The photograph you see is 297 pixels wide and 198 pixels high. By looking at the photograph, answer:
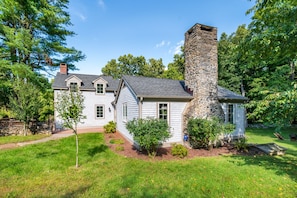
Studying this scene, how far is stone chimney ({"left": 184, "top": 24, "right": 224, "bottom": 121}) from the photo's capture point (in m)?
9.38

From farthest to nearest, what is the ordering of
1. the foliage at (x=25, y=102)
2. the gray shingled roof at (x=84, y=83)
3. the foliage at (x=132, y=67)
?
the foliage at (x=132, y=67) → the gray shingled roof at (x=84, y=83) → the foliage at (x=25, y=102)

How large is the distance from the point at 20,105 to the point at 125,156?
1018cm

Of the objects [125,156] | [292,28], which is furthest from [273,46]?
[125,156]

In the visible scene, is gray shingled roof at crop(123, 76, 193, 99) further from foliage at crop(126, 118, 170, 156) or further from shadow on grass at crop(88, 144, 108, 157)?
shadow on grass at crop(88, 144, 108, 157)

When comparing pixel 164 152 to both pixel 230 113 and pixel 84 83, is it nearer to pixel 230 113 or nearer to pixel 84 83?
pixel 230 113

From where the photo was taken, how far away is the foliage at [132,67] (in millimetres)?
39094

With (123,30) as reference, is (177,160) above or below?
below

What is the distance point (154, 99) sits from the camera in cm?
920

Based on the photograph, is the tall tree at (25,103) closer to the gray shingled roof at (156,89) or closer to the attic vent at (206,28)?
the gray shingled roof at (156,89)

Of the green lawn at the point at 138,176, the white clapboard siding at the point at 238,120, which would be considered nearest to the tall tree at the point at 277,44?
the green lawn at the point at 138,176

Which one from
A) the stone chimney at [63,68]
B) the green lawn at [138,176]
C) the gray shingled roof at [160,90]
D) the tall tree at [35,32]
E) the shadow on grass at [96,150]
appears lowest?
the shadow on grass at [96,150]

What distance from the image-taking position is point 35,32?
1611 centimetres

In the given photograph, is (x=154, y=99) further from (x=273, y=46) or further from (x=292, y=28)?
(x=292, y=28)

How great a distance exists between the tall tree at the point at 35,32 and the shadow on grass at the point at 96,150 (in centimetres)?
1196
